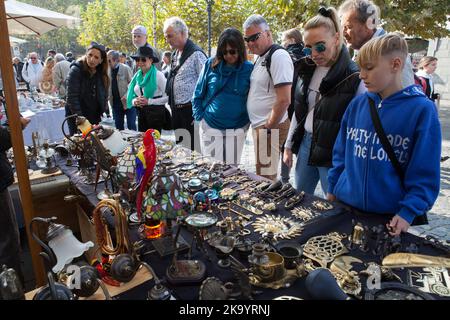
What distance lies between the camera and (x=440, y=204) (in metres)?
3.92

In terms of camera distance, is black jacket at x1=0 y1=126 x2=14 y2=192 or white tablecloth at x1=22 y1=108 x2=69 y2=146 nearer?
black jacket at x1=0 y1=126 x2=14 y2=192

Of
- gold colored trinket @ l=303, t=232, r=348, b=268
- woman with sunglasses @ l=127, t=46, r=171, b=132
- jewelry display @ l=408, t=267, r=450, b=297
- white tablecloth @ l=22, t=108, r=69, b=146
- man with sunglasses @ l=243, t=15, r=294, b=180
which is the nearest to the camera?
jewelry display @ l=408, t=267, r=450, b=297

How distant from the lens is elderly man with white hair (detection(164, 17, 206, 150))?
3809 mm

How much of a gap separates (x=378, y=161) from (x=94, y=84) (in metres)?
3.89

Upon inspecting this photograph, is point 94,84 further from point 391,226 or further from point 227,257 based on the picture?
point 391,226

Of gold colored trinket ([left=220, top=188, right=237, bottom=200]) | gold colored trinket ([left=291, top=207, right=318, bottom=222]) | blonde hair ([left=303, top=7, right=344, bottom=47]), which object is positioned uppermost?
blonde hair ([left=303, top=7, right=344, bottom=47])

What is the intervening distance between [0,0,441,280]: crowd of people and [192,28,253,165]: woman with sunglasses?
1 centimetres

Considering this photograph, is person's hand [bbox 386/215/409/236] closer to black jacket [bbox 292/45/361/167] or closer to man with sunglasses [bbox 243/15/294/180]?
black jacket [bbox 292/45/361/167]

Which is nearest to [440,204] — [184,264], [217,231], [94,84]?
[217,231]

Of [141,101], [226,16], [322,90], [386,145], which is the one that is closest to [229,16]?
A: [226,16]

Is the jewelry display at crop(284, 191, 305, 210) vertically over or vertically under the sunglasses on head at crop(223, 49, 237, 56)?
under

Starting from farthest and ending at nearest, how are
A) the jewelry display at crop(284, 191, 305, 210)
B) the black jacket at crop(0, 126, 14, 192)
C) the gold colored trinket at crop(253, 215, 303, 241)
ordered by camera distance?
the black jacket at crop(0, 126, 14, 192) → the jewelry display at crop(284, 191, 305, 210) → the gold colored trinket at crop(253, 215, 303, 241)

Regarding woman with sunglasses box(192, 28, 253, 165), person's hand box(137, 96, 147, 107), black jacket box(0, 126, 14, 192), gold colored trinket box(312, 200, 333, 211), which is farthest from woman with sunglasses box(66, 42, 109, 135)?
gold colored trinket box(312, 200, 333, 211)

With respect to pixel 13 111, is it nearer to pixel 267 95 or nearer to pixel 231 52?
pixel 231 52
